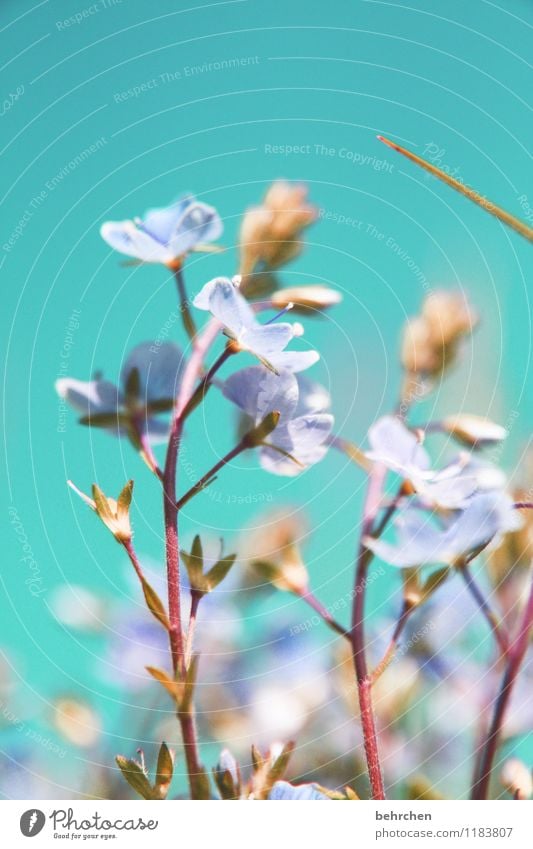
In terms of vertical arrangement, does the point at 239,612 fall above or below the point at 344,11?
below

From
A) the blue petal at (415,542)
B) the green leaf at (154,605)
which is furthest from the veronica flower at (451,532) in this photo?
the green leaf at (154,605)

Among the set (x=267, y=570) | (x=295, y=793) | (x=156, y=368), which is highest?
(x=156, y=368)

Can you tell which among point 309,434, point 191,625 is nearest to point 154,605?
point 191,625

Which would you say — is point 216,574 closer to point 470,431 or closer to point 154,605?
point 154,605

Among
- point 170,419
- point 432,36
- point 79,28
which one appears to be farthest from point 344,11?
point 170,419

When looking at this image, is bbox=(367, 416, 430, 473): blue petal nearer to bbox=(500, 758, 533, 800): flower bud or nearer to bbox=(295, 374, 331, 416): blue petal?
bbox=(295, 374, 331, 416): blue petal

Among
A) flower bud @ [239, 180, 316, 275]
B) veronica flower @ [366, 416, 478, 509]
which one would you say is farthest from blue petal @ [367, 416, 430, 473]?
flower bud @ [239, 180, 316, 275]

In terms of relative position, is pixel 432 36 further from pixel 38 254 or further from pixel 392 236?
pixel 38 254
